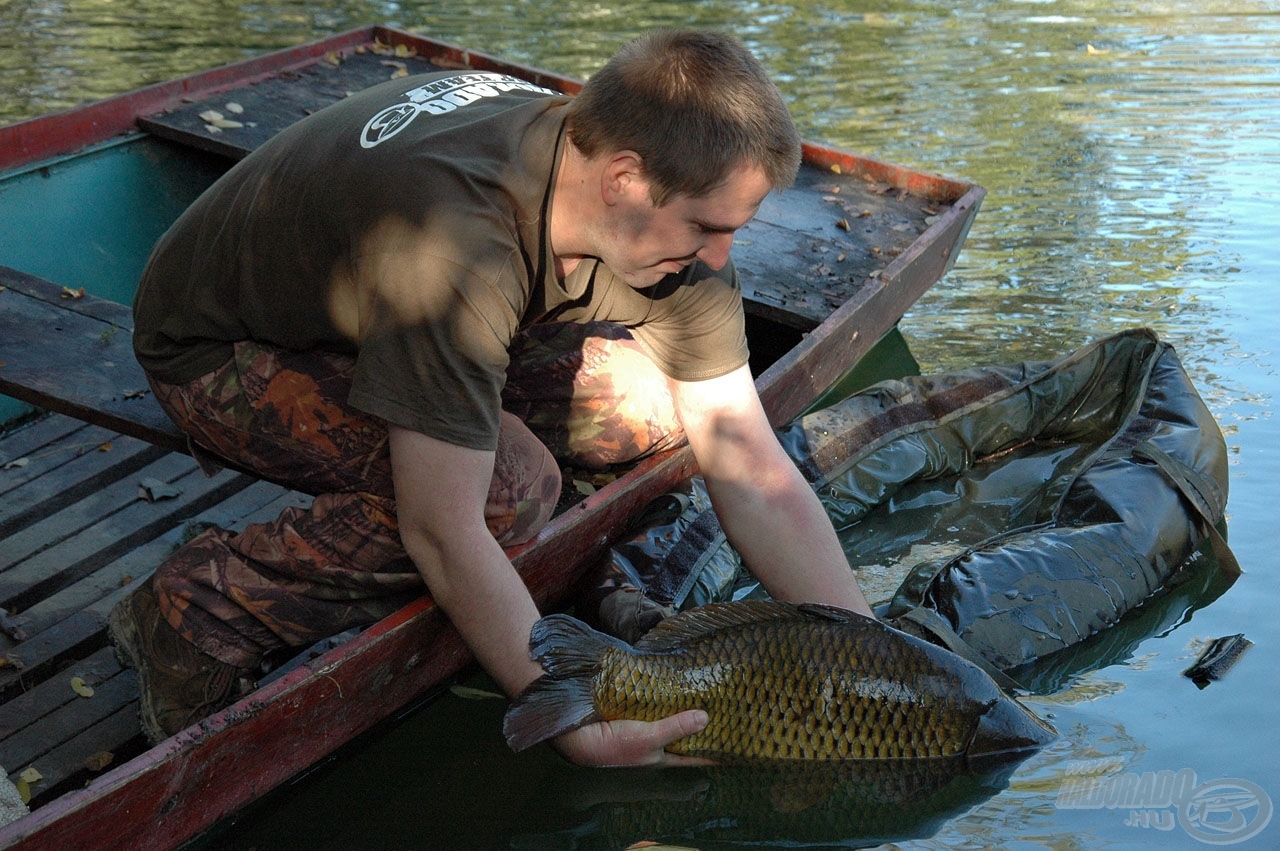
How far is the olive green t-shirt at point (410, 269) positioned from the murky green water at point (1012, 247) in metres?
1.21

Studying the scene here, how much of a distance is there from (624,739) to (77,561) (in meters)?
2.10

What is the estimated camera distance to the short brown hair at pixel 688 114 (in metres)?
3.02

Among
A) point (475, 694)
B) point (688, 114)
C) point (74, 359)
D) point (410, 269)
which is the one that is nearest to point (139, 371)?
point (74, 359)

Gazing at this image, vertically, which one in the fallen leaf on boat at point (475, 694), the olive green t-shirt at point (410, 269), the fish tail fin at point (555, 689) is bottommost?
the fallen leaf on boat at point (475, 694)

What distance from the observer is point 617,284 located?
3.63 m

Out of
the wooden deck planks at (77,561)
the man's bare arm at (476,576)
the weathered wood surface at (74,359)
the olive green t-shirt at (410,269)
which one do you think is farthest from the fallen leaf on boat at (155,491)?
the man's bare arm at (476,576)

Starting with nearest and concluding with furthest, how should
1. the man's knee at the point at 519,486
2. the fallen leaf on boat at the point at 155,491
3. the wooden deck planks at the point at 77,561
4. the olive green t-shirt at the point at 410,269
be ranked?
the olive green t-shirt at the point at 410,269
the man's knee at the point at 519,486
the wooden deck planks at the point at 77,561
the fallen leaf on boat at the point at 155,491

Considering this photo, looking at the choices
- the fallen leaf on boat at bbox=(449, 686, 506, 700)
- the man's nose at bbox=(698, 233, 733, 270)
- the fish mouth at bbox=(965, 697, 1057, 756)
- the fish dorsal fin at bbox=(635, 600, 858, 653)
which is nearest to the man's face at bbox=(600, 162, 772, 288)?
the man's nose at bbox=(698, 233, 733, 270)

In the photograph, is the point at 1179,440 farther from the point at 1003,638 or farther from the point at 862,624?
the point at 862,624

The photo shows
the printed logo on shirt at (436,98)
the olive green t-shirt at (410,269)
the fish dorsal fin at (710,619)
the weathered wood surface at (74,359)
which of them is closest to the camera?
the olive green t-shirt at (410,269)

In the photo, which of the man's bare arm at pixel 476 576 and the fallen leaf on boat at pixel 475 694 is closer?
the man's bare arm at pixel 476 576

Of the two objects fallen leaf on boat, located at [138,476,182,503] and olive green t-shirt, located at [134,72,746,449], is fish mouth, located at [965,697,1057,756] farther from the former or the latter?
fallen leaf on boat, located at [138,476,182,503]

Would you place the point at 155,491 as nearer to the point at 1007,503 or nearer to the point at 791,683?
the point at 791,683

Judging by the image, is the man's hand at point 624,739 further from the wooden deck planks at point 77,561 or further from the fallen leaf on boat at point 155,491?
the fallen leaf on boat at point 155,491
